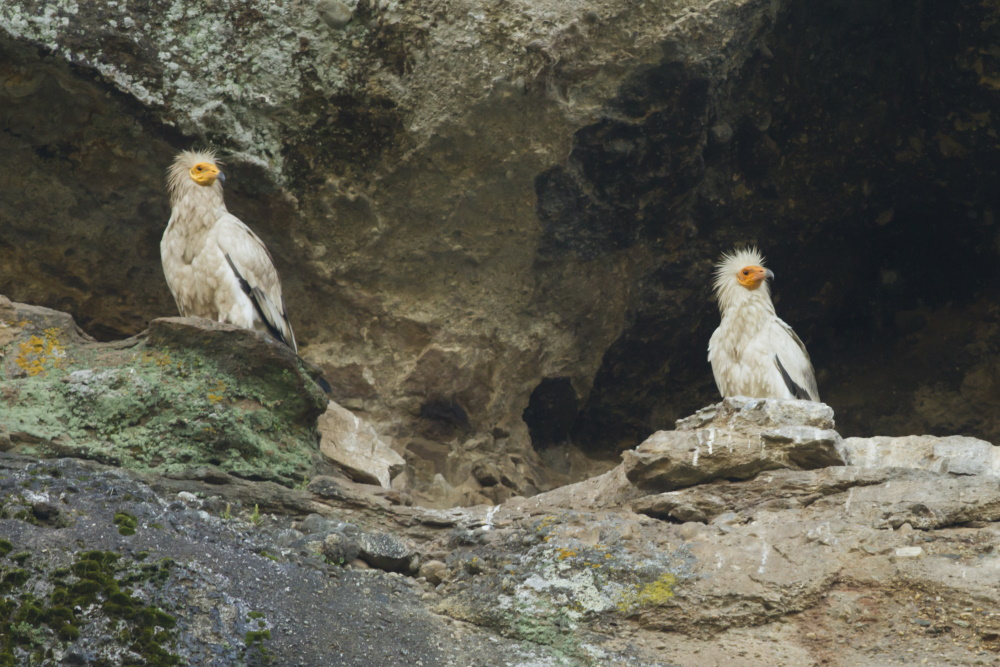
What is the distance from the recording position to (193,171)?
27.0 feet

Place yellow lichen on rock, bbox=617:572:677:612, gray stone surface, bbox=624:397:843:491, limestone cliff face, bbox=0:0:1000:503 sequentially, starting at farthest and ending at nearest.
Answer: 1. limestone cliff face, bbox=0:0:1000:503
2. gray stone surface, bbox=624:397:843:491
3. yellow lichen on rock, bbox=617:572:677:612

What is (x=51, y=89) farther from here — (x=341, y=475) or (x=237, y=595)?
(x=237, y=595)

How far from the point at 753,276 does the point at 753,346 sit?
1.76 feet

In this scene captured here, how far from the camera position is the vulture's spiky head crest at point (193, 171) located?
8180 mm

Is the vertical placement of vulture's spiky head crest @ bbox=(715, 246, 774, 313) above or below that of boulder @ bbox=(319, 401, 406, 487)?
above

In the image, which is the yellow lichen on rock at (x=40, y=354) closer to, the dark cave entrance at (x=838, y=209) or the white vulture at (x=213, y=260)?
the white vulture at (x=213, y=260)

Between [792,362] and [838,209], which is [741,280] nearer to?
[792,362]

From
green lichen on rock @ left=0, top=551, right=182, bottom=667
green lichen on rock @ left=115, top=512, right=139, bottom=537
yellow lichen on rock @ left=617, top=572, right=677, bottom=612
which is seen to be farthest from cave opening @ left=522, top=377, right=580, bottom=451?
green lichen on rock @ left=0, top=551, right=182, bottom=667

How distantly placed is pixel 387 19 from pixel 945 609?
515 centimetres

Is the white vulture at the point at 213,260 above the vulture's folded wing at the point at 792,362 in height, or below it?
below

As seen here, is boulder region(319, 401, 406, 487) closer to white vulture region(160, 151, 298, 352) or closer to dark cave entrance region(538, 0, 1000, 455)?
white vulture region(160, 151, 298, 352)

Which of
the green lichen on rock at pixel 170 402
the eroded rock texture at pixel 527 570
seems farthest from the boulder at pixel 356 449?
the eroded rock texture at pixel 527 570

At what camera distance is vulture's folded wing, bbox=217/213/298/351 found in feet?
26.5

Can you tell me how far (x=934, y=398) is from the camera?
10.1 m
